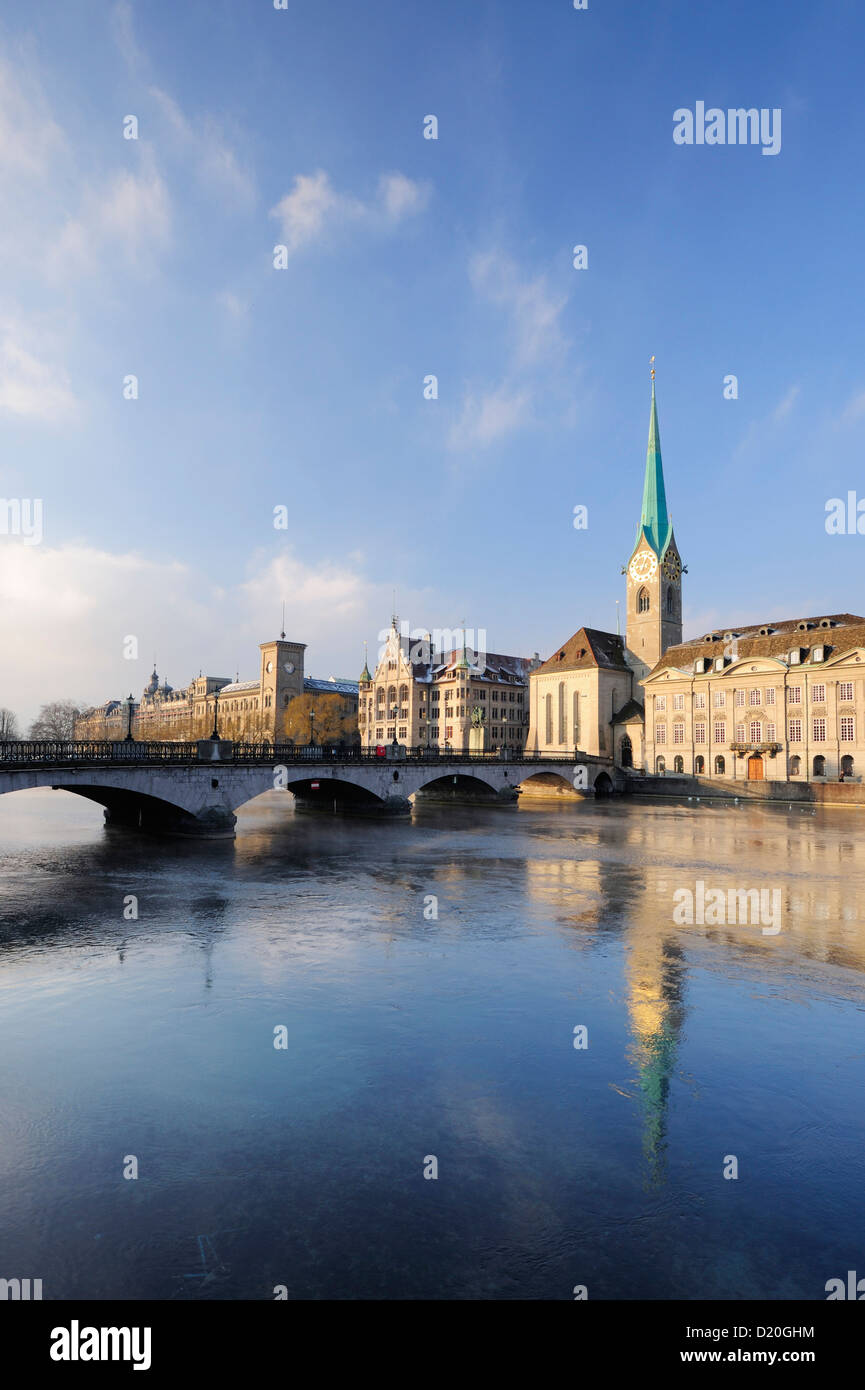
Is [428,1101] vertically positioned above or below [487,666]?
below

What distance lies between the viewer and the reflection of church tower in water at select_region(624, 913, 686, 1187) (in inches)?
329

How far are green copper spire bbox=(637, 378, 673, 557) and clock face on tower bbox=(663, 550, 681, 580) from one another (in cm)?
221

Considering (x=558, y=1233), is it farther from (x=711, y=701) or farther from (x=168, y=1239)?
(x=711, y=701)

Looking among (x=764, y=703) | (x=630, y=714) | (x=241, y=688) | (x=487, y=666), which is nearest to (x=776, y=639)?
(x=764, y=703)

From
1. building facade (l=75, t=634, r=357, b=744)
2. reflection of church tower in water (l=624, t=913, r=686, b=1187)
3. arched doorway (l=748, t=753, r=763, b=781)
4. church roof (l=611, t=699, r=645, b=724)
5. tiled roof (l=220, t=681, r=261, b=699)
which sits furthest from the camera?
tiled roof (l=220, t=681, r=261, b=699)

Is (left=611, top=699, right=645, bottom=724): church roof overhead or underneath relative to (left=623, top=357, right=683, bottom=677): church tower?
underneath

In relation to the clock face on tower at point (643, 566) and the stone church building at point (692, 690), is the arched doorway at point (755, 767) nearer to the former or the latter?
the stone church building at point (692, 690)

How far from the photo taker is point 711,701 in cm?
8531

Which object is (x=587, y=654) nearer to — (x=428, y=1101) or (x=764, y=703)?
(x=764, y=703)

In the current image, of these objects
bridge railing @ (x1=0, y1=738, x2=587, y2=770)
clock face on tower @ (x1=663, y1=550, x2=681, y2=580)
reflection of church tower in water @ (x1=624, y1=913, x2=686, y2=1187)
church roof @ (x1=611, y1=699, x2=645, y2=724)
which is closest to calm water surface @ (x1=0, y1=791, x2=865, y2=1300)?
reflection of church tower in water @ (x1=624, y1=913, x2=686, y2=1187)

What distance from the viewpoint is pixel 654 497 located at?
4232 inches

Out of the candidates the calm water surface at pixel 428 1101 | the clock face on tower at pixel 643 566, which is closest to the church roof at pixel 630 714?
the clock face on tower at pixel 643 566

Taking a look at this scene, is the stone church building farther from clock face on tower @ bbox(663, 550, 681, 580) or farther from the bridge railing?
the bridge railing
